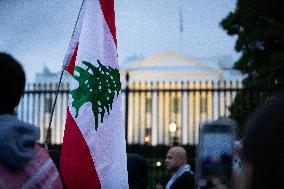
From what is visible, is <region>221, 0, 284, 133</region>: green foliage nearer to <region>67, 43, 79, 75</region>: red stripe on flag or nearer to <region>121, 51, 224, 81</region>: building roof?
<region>67, 43, 79, 75</region>: red stripe on flag

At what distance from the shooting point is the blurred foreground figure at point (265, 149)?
0.80 metres

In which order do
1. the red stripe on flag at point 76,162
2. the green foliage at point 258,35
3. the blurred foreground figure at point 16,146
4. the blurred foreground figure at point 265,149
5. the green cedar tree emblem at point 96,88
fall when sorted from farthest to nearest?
the green foliage at point 258,35
the green cedar tree emblem at point 96,88
the red stripe on flag at point 76,162
the blurred foreground figure at point 16,146
the blurred foreground figure at point 265,149

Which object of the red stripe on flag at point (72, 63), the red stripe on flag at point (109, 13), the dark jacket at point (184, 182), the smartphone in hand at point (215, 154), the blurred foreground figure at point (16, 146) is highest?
the red stripe on flag at point (109, 13)

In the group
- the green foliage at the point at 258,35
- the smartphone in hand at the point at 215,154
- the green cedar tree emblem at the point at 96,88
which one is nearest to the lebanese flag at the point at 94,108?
the green cedar tree emblem at the point at 96,88

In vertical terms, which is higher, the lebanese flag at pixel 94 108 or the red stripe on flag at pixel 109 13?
the red stripe on flag at pixel 109 13

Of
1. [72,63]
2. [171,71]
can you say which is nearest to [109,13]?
[72,63]

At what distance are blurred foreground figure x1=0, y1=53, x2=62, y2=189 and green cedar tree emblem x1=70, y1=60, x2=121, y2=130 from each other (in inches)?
72.7

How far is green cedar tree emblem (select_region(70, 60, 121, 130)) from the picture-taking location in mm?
3617

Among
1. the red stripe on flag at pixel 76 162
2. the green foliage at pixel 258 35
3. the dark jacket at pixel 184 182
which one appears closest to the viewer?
the red stripe on flag at pixel 76 162

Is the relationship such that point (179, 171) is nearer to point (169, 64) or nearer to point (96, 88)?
point (96, 88)

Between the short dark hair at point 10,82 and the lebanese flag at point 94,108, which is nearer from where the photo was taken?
the short dark hair at point 10,82

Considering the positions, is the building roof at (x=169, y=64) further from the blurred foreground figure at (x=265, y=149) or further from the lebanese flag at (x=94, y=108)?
the blurred foreground figure at (x=265, y=149)

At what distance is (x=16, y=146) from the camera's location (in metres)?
1.53

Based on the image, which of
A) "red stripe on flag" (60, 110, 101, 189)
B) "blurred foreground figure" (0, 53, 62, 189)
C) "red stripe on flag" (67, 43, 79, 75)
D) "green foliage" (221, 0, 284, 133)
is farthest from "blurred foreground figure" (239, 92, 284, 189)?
"green foliage" (221, 0, 284, 133)
